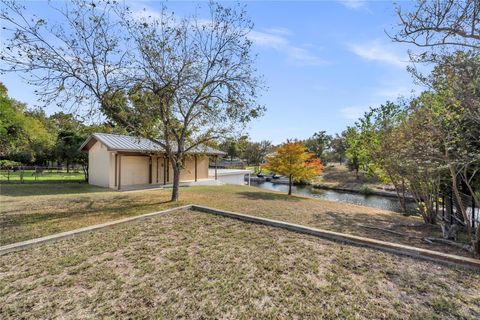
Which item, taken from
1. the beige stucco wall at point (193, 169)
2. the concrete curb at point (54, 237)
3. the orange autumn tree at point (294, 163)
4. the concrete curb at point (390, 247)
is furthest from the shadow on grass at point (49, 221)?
the orange autumn tree at point (294, 163)

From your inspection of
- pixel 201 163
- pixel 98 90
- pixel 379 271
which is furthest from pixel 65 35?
pixel 201 163

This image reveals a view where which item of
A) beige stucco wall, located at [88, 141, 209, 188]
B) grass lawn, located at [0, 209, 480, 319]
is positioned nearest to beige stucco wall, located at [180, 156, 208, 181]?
beige stucco wall, located at [88, 141, 209, 188]

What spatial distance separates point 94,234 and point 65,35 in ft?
21.2

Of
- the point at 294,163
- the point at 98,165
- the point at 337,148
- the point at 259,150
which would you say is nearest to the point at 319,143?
the point at 337,148

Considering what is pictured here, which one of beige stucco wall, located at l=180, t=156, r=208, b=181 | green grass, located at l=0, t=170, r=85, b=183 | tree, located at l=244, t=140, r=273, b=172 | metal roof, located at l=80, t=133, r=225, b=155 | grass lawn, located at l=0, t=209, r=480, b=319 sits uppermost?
tree, located at l=244, t=140, r=273, b=172

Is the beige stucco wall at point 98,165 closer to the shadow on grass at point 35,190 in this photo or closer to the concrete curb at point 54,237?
the shadow on grass at point 35,190

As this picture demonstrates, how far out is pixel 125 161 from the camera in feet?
47.0

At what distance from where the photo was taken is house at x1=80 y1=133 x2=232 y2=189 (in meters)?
13.7

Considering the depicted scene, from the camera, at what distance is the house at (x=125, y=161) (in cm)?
1370

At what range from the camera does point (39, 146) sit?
2428 cm

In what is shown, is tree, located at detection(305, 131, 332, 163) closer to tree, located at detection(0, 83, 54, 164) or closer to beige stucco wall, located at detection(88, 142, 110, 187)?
beige stucco wall, located at detection(88, 142, 110, 187)

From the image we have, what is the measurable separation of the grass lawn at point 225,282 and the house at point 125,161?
879 cm

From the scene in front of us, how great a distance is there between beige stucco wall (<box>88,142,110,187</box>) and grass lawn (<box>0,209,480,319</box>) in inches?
426

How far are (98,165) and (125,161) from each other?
1897 mm
